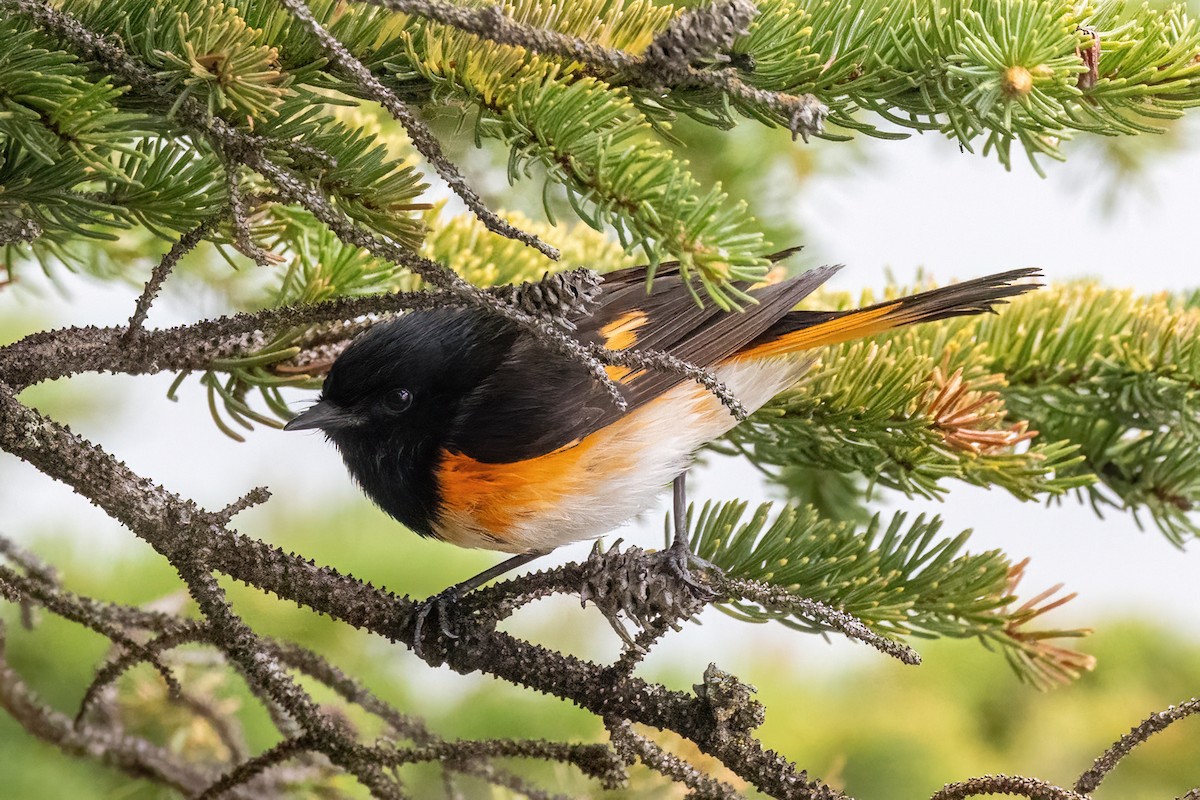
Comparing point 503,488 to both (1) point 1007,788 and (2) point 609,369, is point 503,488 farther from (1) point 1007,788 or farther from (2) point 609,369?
(1) point 1007,788

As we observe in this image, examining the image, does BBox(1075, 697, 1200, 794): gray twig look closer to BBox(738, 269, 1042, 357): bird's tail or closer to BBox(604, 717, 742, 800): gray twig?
BBox(604, 717, 742, 800): gray twig

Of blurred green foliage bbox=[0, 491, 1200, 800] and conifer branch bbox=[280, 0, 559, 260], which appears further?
blurred green foliage bbox=[0, 491, 1200, 800]

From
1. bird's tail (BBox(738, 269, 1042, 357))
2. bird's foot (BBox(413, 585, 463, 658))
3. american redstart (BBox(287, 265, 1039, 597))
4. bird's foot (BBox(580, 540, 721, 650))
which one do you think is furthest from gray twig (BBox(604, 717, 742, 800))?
bird's tail (BBox(738, 269, 1042, 357))

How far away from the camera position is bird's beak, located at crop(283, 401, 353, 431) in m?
1.24

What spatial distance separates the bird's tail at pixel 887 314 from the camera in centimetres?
120

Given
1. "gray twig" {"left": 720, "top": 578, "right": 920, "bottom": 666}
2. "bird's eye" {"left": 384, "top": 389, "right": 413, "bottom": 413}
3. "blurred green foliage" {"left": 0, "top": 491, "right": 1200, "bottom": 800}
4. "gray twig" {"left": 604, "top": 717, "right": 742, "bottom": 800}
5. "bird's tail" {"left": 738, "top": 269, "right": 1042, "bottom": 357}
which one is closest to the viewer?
"gray twig" {"left": 720, "top": 578, "right": 920, "bottom": 666}

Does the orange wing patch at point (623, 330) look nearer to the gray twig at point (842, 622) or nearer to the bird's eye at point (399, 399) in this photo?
the bird's eye at point (399, 399)

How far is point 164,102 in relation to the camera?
82cm

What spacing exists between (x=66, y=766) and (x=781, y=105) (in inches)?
47.4

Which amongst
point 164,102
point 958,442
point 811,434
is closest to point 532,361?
point 811,434

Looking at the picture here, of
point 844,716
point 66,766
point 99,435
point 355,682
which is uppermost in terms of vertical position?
point 99,435

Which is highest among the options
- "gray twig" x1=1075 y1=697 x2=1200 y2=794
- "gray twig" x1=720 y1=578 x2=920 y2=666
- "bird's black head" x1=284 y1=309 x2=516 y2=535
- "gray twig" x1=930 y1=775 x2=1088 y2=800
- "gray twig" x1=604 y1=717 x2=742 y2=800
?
"bird's black head" x1=284 y1=309 x2=516 y2=535

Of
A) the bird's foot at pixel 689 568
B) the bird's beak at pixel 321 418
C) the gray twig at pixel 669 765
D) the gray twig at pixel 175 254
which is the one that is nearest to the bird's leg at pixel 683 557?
the bird's foot at pixel 689 568

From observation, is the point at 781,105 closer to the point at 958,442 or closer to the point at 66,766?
the point at 958,442
